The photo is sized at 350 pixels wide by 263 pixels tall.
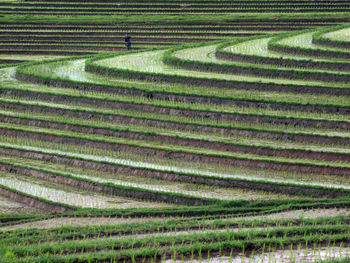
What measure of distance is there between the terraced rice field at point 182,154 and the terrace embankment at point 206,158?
0.02 m

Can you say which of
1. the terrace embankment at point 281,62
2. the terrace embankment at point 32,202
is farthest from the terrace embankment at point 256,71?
the terrace embankment at point 32,202

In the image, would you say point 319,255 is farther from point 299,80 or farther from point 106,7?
point 106,7

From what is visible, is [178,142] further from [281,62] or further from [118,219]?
[281,62]

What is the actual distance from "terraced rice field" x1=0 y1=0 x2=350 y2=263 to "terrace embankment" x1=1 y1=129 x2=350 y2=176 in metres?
0.02

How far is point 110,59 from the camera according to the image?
651 inches

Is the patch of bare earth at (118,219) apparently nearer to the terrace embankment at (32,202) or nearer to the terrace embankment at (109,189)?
the terrace embankment at (32,202)

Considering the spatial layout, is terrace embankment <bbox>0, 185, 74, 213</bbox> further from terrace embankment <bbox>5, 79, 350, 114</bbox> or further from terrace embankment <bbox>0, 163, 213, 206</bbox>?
terrace embankment <bbox>5, 79, 350, 114</bbox>

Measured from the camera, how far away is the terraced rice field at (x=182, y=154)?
6.27 meters

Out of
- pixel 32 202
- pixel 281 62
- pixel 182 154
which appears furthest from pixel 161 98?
pixel 32 202

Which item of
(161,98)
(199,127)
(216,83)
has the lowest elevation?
(199,127)

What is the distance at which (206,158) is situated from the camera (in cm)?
965

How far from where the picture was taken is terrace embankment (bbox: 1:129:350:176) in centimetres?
896

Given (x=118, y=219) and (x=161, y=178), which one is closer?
(x=118, y=219)

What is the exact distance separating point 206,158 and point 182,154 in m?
0.43
